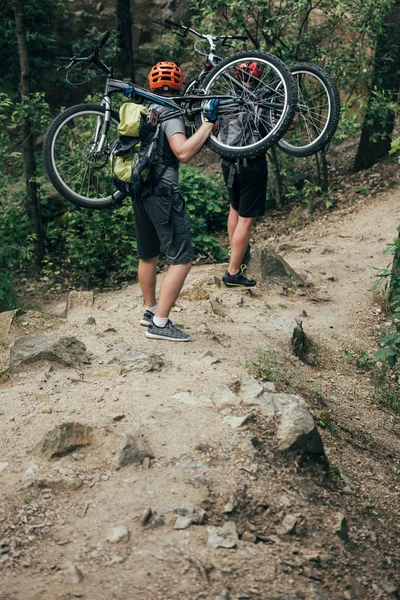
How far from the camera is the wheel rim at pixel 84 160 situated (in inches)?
238

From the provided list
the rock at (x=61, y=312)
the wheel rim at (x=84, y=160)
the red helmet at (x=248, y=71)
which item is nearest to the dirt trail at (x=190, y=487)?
the rock at (x=61, y=312)

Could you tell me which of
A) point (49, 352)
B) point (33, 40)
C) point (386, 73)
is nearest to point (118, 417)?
point (49, 352)

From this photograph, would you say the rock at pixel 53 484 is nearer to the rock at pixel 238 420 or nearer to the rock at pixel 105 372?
the rock at pixel 238 420

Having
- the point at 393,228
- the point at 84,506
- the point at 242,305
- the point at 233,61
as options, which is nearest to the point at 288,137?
the point at 393,228

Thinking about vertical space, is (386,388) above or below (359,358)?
below

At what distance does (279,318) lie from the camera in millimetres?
6750

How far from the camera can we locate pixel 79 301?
24.3ft

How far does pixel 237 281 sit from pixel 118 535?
427 cm

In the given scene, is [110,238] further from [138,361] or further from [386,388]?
[138,361]

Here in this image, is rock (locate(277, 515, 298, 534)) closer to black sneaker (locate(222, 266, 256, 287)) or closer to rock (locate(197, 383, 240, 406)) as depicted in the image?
rock (locate(197, 383, 240, 406))

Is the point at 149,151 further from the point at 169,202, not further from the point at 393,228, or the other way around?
the point at 393,228

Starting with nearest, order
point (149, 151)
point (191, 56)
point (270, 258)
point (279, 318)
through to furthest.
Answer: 1. point (149, 151)
2. point (279, 318)
3. point (270, 258)
4. point (191, 56)

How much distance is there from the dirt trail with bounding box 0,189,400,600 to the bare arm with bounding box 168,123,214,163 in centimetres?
141

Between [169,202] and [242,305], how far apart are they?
6.53ft
